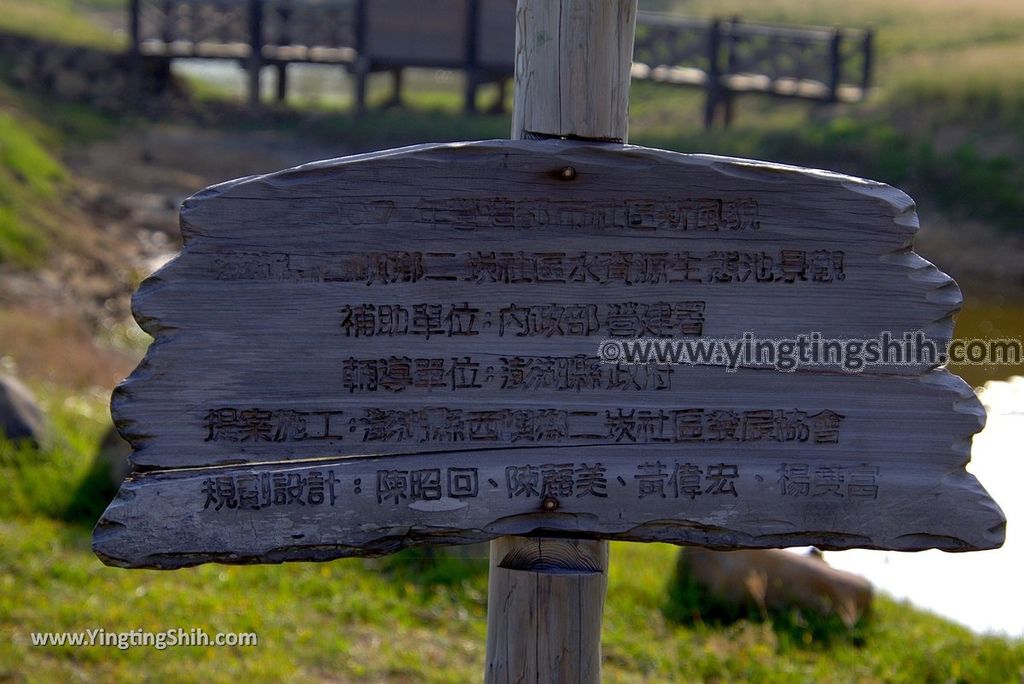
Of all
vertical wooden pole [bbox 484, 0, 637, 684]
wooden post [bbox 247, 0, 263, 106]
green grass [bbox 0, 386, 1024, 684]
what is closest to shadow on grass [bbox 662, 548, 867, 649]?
green grass [bbox 0, 386, 1024, 684]

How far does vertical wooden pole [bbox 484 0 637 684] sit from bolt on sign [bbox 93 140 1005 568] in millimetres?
154

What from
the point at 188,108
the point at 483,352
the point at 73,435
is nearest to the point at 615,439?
the point at 483,352

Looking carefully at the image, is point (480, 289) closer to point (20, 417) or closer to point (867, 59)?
point (20, 417)

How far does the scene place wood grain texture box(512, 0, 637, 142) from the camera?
2529mm

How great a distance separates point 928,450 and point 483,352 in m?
1.03

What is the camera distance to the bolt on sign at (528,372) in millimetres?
2336

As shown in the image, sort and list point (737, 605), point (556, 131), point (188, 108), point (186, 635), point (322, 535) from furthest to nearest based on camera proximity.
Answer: point (188, 108) → point (737, 605) → point (186, 635) → point (556, 131) → point (322, 535)

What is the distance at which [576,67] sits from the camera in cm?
254

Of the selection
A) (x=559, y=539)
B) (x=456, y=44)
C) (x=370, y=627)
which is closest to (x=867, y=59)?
(x=456, y=44)

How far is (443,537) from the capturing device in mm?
2400

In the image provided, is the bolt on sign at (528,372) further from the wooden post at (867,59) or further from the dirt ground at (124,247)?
the wooden post at (867,59)

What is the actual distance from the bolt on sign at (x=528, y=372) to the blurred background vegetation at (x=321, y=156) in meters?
1.68

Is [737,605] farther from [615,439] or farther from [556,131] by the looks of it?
[556,131]

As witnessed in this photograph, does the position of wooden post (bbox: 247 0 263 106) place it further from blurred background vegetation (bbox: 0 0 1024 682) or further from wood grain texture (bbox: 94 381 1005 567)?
wood grain texture (bbox: 94 381 1005 567)
